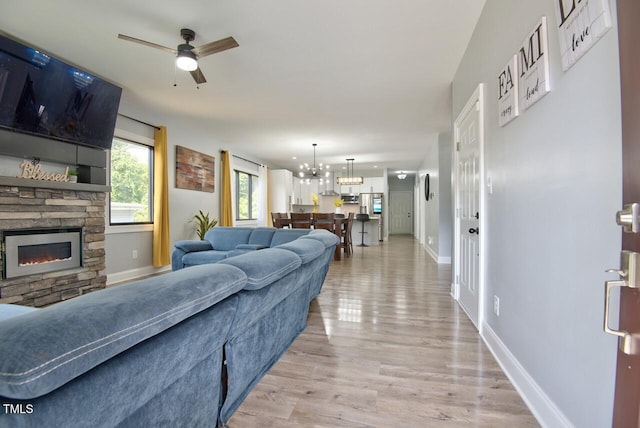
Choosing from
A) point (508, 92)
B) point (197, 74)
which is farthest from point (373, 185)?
point (508, 92)

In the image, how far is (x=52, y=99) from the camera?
3121 millimetres

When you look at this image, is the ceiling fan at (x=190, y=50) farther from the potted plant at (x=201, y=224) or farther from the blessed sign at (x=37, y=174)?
the potted plant at (x=201, y=224)

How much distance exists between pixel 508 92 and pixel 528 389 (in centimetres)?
173

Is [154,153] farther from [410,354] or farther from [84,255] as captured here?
[410,354]

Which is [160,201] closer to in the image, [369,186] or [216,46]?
[216,46]

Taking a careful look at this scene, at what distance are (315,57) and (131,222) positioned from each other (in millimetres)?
3723

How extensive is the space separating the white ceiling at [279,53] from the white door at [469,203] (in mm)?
787

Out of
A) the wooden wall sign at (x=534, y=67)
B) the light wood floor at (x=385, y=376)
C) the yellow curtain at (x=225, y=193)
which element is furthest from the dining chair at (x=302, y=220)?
the wooden wall sign at (x=534, y=67)

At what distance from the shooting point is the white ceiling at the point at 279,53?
2.43 meters

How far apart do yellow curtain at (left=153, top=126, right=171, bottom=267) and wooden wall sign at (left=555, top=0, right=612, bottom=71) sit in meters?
5.15

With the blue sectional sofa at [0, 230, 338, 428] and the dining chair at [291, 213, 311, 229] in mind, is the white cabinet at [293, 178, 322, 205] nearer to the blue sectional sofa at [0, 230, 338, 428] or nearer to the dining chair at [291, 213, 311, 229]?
the dining chair at [291, 213, 311, 229]

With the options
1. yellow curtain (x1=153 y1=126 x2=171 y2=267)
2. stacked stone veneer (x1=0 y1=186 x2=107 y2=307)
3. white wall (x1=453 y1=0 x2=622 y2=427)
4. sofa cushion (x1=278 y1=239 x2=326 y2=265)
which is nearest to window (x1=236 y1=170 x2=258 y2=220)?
yellow curtain (x1=153 y1=126 x2=171 y2=267)

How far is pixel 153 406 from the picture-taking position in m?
0.93

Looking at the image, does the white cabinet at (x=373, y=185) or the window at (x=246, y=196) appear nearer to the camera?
the window at (x=246, y=196)
